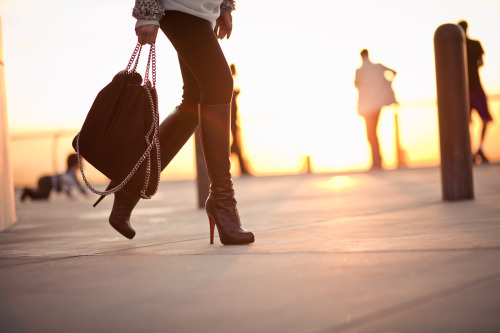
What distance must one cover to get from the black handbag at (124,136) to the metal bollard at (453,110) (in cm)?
222

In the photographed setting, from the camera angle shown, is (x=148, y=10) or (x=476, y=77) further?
(x=476, y=77)

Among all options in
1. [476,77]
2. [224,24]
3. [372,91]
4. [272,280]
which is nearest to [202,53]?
[224,24]

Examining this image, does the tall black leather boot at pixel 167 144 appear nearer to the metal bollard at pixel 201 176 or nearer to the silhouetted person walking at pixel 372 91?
the metal bollard at pixel 201 176

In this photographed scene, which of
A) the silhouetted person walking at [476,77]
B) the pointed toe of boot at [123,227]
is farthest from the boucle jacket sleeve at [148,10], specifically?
the silhouetted person walking at [476,77]

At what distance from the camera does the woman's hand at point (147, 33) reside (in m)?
2.85

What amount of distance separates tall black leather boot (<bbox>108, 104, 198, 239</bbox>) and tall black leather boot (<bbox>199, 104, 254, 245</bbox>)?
0.18m

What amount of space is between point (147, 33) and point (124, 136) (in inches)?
14.6

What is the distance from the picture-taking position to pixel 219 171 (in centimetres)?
294

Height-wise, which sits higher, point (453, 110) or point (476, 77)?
point (476, 77)

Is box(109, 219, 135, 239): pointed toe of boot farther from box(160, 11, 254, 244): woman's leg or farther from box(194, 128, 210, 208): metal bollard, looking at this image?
box(194, 128, 210, 208): metal bollard

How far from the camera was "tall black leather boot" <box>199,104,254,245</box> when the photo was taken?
2852 mm

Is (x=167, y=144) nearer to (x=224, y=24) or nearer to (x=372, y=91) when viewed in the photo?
(x=224, y=24)

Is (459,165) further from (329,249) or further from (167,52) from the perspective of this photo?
(329,249)

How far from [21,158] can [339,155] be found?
6507mm
